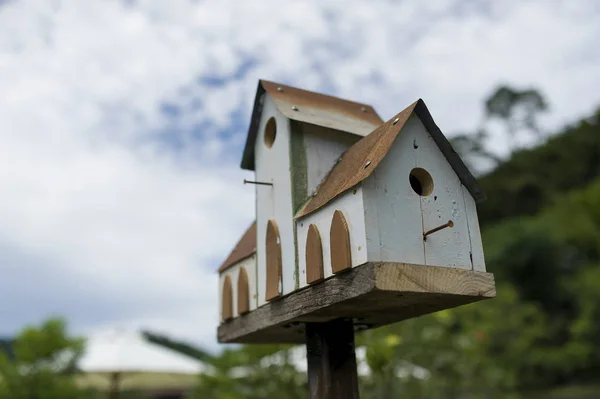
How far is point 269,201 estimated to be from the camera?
306cm

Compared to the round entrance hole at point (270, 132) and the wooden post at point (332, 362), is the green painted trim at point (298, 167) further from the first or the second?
the wooden post at point (332, 362)

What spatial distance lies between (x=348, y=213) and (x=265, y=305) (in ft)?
2.91

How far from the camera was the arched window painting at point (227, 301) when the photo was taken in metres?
3.43

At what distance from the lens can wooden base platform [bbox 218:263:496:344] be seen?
213 centimetres

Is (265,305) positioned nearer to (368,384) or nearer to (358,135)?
(358,135)

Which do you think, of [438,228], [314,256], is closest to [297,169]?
[314,256]

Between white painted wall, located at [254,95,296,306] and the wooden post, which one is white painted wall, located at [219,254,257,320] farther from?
the wooden post

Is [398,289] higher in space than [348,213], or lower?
lower

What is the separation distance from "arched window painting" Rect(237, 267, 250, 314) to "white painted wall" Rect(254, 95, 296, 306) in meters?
0.19

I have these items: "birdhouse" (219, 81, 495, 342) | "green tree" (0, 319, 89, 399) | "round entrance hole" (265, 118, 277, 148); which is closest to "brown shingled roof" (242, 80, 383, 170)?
"birdhouse" (219, 81, 495, 342)

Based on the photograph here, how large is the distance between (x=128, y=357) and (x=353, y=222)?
7.45 metres

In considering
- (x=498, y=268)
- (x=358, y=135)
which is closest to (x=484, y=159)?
(x=498, y=268)

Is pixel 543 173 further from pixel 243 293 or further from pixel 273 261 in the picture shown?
pixel 273 261

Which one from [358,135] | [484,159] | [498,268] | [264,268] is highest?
[484,159]
